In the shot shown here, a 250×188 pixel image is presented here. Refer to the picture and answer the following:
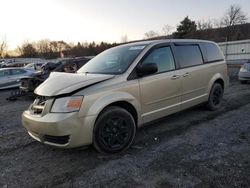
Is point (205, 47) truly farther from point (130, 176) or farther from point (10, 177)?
point (10, 177)

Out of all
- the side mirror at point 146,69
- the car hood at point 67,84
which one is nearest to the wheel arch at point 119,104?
the car hood at point 67,84

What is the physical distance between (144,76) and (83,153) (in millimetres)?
1690

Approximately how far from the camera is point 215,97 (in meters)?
6.23

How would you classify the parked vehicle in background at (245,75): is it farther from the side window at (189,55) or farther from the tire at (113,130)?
the tire at (113,130)

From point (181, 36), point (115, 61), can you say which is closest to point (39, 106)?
point (115, 61)

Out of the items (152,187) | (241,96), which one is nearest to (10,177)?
(152,187)

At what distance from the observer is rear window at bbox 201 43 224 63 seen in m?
5.86

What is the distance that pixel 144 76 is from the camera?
4.28 metres

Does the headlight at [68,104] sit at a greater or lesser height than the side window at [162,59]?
lesser

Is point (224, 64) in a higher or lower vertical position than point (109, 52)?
lower

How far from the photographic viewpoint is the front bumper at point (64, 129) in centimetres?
342

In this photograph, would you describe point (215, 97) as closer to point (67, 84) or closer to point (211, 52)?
point (211, 52)

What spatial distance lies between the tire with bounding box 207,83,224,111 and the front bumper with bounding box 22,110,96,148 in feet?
11.7

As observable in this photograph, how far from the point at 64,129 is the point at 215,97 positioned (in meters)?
4.27
